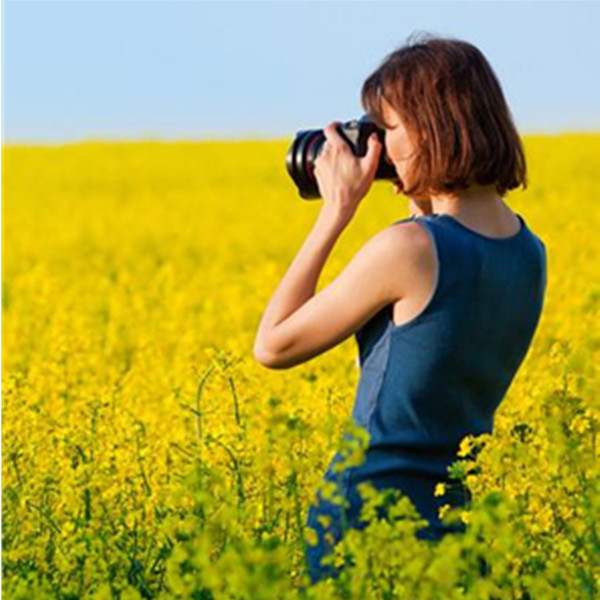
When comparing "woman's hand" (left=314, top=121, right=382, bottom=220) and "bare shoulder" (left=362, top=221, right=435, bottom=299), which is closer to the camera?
"bare shoulder" (left=362, top=221, right=435, bottom=299)

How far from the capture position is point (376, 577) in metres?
3.16

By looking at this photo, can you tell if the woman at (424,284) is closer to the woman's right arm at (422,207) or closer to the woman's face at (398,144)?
the woman's face at (398,144)

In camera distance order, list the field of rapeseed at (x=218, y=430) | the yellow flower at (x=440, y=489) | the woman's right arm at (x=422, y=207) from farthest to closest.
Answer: the woman's right arm at (x=422, y=207)
the yellow flower at (x=440, y=489)
the field of rapeseed at (x=218, y=430)

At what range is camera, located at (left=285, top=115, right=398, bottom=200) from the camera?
3688 millimetres

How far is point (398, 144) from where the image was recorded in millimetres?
3660

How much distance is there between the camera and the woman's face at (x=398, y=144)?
12.0 feet

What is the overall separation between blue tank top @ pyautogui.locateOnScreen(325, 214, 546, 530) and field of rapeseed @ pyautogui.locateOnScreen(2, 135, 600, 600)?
102mm

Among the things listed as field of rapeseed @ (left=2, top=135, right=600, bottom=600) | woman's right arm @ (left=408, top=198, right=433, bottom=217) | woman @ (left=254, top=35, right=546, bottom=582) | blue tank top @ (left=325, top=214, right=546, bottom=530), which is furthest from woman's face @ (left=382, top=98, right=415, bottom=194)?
field of rapeseed @ (left=2, top=135, right=600, bottom=600)

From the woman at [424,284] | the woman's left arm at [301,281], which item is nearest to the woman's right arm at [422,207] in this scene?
the woman at [424,284]

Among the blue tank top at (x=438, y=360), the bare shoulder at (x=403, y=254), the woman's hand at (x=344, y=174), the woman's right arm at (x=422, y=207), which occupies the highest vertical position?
the woman's hand at (x=344, y=174)

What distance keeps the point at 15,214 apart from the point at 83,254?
348 centimetres

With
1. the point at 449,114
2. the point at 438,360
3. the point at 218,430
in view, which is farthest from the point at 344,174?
the point at 218,430

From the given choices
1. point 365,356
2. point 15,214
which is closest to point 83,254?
point 15,214

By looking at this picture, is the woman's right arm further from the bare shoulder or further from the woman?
the bare shoulder
